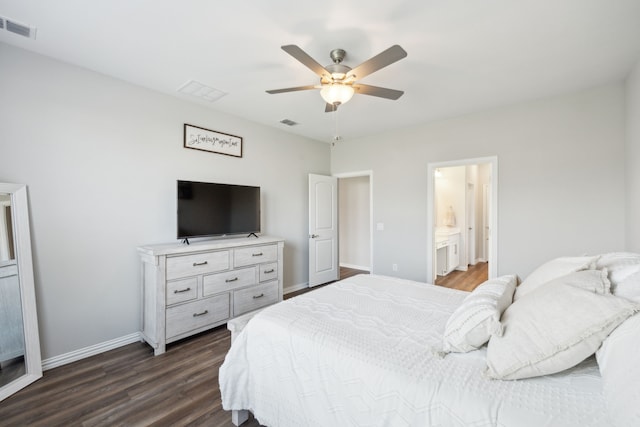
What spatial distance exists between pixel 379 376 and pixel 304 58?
71.5 inches

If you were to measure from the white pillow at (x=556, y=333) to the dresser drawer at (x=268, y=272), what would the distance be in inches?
104

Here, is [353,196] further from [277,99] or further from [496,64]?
[496,64]

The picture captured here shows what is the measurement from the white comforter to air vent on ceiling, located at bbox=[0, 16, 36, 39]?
260 cm

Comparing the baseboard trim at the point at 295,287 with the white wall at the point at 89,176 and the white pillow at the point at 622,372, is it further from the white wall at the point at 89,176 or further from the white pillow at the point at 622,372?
the white pillow at the point at 622,372

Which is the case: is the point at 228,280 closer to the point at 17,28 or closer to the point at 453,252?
the point at 17,28

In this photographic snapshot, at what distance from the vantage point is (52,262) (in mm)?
2291

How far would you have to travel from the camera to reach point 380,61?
5.72ft

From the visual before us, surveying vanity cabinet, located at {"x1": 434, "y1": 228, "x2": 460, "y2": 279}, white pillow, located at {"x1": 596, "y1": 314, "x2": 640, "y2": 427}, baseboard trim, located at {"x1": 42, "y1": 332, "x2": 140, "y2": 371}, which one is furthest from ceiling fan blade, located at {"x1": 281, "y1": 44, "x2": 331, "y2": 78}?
vanity cabinet, located at {"x1": 434, "y1": 228, "x2": 460, "y2": 279}

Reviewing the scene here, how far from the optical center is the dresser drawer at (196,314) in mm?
2578

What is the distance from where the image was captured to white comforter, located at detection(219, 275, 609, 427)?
90 centimetres

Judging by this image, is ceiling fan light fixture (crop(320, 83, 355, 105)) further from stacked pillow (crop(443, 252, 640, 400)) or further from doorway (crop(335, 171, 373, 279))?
doorway (crop(335, 171, 373, 279))

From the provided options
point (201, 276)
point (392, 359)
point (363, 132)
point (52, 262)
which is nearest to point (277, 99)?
point (363, 132)

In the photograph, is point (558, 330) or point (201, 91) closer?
point (558, 330)

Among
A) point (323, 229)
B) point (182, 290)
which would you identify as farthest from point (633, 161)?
point (182, 290)
